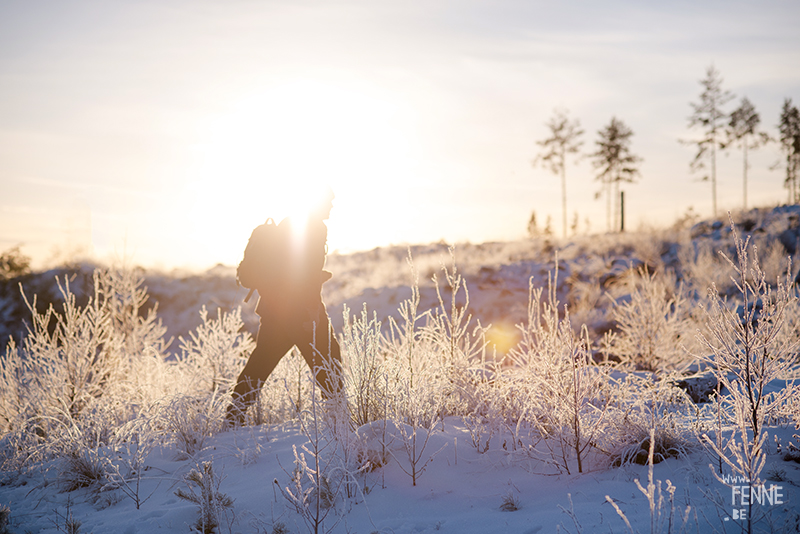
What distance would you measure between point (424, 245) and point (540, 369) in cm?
2855

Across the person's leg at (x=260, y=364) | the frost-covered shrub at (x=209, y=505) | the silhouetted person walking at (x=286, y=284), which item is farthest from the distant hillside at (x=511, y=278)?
the frost-covered shrub at (x=209, y=505)

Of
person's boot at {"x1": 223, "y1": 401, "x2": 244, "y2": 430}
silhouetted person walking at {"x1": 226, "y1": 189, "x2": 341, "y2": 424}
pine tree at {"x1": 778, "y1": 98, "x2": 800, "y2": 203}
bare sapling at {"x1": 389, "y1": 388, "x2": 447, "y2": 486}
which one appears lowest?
person's boot at {"x1": 223, "y1": 401, "x2": 244, "y2": 430}

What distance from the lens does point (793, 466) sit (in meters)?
2.73

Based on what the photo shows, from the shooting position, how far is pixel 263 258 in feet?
14.3

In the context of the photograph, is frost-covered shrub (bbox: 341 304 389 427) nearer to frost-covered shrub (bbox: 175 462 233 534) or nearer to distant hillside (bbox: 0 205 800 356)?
frost-covered shrub (bbox: 175 462 233 534)

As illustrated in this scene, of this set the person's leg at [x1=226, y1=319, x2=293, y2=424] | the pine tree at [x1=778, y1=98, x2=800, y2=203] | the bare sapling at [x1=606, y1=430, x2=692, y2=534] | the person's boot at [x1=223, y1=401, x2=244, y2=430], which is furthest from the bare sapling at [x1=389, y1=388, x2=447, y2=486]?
the pine tree at [x1=778, y1=98, x2=800, y2=203]

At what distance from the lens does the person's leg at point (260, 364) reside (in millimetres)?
4316

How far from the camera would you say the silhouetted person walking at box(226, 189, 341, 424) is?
4367mm

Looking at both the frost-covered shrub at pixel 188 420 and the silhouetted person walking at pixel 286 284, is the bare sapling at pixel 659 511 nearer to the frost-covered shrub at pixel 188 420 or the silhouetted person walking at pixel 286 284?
the silhouetted person walking at pixel 286 284

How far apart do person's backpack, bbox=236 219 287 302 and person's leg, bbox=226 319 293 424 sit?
38cm

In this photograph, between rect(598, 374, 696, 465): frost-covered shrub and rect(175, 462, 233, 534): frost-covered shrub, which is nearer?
rect(175, 462, 233, 534): frost-covered shrub

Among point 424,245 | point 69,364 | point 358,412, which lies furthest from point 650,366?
point 424,245

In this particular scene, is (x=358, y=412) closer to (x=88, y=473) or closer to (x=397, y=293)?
(x=88, y=473)

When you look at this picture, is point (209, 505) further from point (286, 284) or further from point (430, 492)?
point (286, 284)
